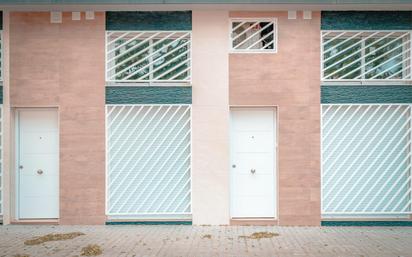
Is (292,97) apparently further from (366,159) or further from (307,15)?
(366,159)

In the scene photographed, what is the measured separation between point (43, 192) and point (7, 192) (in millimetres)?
729

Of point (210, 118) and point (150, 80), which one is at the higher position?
point (150, 80)

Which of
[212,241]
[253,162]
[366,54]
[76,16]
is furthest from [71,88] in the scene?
[366,54]

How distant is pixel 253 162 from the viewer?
1118 cm

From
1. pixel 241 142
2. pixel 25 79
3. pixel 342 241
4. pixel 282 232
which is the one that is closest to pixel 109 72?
pixel 25 79

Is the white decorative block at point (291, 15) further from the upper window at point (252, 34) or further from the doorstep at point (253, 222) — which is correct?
the doorstep at point (253, 222)

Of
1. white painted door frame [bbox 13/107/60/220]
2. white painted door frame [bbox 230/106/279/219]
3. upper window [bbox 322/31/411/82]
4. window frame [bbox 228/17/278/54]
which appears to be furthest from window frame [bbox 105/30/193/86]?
upper window [bbox 322/31/411/82]

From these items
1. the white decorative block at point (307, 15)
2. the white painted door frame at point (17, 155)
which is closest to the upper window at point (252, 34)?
the white decorative block at point (307, 15)

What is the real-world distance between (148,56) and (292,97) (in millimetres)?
3211

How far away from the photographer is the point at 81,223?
1099 centimetres

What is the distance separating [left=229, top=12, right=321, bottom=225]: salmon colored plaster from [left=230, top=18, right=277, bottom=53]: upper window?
0.57 feet

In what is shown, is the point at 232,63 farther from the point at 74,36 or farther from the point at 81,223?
the point at 81,223

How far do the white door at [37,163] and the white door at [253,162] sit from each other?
3876mm

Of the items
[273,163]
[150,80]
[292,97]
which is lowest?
[273,163]
